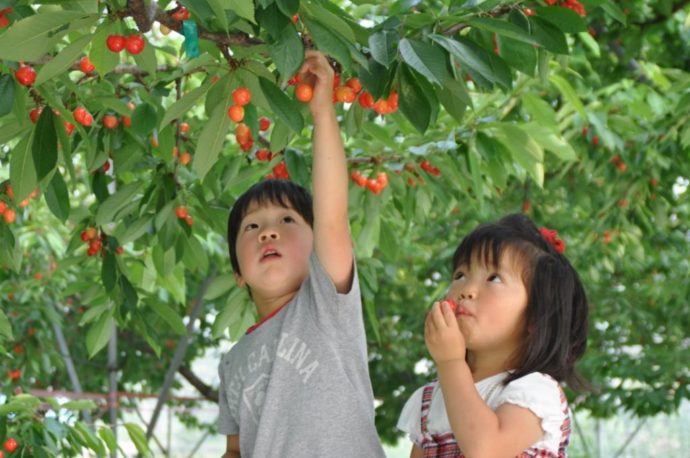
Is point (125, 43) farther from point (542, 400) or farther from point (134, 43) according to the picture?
point (542, 400)

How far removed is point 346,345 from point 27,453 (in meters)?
1.09

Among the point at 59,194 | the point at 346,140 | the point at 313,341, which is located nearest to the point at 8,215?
the point at 59,194

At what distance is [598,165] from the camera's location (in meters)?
4.68

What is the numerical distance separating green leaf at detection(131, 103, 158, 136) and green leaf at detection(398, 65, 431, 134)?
2.60 feet

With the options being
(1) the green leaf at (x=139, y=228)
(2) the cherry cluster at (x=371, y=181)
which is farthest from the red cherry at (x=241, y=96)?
(2) the cherry cluster at (x=371, y=181)

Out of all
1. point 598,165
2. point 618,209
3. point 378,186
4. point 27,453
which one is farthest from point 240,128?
point 618,209

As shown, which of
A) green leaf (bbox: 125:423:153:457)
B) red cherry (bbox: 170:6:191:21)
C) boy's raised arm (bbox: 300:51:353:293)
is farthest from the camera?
green leaf (bbox: 125:423:153:457)

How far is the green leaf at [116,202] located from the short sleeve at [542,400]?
1240mm

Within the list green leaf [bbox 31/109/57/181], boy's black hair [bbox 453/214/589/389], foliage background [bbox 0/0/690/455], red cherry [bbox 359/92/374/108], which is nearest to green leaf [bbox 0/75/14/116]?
foliage background [bbox 0/0/690/455]

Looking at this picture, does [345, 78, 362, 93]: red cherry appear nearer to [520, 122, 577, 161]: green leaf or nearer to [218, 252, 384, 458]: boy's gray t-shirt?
[218, 252, 384, 458]: boy's gray t-shirt

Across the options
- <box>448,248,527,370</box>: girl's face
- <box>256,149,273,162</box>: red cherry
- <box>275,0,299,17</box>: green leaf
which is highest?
<box>256,149,273,162</box>: red cherry

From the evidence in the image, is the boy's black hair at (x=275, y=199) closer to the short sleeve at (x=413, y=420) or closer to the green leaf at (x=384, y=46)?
the short sleeve at (x=413, y=420)

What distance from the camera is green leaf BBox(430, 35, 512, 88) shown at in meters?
1.60

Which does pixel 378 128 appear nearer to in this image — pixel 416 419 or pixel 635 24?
pixel 416 419
